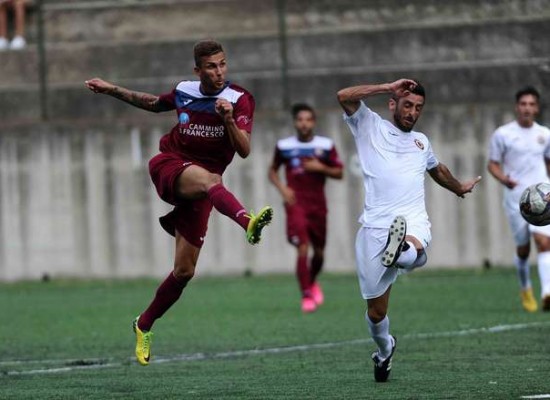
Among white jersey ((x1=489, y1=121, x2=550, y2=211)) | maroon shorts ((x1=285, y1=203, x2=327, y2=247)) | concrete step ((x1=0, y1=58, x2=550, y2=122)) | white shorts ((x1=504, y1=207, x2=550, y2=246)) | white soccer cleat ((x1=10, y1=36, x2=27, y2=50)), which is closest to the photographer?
white jersey ((x1=489, y1=121, x2=550, y2=211))

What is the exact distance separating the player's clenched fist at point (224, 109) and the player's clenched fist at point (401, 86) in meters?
1.08

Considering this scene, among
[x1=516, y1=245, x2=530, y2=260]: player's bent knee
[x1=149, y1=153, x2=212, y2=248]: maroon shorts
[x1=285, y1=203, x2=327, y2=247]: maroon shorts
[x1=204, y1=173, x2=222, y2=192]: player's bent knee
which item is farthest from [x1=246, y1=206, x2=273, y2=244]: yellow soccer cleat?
[x1=285, y1=203, x2=327, y2=247]: maroon shorts

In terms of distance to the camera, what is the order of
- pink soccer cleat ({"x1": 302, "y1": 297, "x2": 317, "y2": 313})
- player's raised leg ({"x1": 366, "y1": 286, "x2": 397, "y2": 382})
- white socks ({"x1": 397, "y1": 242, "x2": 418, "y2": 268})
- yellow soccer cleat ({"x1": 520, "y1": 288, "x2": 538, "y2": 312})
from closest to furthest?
white socks ({"x1": 397, "y1": 242, "x2": 418, "y2": 268}), player's raised leg ({"x1": 366, "y1": 286, "x2": 397, "y2": 382}), yellow soccer cleat ({"x1": 520, "y1": 288, "x2": 538, "y2": 312}), pink soccer cleat ({"x1": 302, "y1": 297, "x2": 317, "y2": 313})

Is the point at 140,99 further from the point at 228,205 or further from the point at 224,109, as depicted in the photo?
the point at 228,205

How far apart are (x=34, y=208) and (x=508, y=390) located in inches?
557

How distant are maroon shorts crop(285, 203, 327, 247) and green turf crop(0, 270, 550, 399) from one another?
81cm

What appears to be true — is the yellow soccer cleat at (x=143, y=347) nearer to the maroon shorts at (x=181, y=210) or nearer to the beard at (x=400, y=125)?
the maroon shorts at (x=181, y=210)

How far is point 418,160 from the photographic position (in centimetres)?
1034

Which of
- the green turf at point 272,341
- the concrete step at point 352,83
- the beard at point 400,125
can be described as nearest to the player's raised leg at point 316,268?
the green turf at point 272,341

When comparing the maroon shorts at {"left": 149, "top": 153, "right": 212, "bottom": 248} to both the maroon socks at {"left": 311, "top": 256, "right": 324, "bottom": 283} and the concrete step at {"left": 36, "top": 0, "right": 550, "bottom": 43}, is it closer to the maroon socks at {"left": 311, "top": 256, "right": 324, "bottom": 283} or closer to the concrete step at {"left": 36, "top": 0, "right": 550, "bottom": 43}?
the maroon socks at {"left": 311, "top": 256, "right": 324, "bottom": 283}

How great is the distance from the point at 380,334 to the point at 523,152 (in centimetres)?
609

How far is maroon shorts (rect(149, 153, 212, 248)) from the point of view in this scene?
10.4 metres

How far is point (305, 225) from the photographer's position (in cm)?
1705

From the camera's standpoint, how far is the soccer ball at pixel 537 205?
1075 cm
